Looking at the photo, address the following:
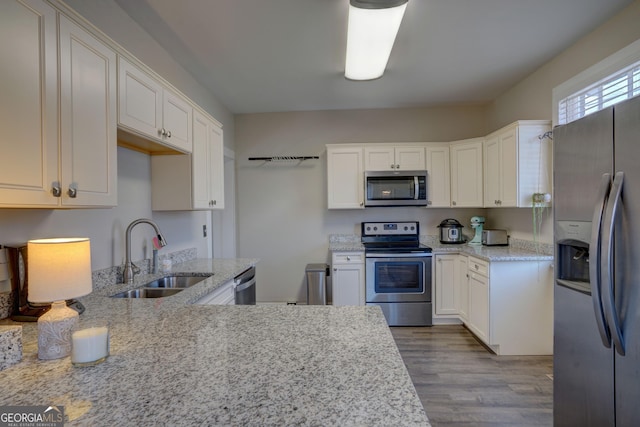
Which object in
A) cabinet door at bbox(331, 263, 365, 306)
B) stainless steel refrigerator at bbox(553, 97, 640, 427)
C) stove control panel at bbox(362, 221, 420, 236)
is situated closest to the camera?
stainless steel refrigerator at bbox(553, 97, 640, 427)

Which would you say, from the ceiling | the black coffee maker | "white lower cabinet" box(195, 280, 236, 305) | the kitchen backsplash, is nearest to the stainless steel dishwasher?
"white lower cabinet" box(195, 280, 236, 305)

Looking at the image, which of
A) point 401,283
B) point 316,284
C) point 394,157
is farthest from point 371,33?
point 316,284

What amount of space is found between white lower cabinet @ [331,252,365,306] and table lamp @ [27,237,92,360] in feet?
8.80

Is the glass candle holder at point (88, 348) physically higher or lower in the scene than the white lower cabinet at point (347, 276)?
higher

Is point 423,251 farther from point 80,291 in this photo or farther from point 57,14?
point 57,14

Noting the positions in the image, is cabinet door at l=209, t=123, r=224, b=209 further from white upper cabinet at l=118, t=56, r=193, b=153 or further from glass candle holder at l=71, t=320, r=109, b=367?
glass candle holder at l=71, t=320, r=109, b=367

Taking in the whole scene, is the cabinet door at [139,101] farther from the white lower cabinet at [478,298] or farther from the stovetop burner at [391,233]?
the white lower cabinet at [478,298]

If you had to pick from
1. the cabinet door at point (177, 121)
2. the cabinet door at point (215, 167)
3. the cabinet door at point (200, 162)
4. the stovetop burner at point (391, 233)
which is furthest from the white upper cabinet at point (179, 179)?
the stovetop burner at point (391, 233)

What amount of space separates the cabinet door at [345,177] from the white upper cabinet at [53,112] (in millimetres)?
2489

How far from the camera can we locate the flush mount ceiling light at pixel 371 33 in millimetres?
1852

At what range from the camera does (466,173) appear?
356 centimetres

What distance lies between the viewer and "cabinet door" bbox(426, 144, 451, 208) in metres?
3.68

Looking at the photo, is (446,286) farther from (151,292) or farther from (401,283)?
(151,292)

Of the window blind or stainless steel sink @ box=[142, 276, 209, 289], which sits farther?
stainless steel sink @ box=[142, 276, 209, 289]
